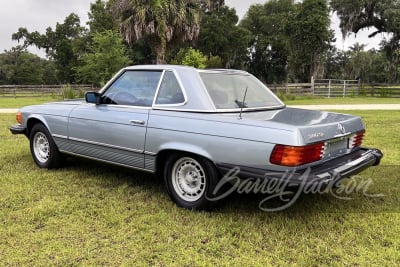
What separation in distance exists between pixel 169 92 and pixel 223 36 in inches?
1478

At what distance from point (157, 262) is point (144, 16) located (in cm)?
2011

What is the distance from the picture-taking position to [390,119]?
35.5ft

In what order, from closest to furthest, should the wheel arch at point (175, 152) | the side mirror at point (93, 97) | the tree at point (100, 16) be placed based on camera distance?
the wheel arch at point (175, 152), the side mirror at point (93, 97), the tree at point (100, 16)

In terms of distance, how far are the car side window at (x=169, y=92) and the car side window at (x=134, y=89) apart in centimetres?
11

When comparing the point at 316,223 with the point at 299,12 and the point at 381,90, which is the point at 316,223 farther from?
the point at 299,12

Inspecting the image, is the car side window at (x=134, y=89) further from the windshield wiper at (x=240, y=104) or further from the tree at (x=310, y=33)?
the tree at (x=310, y=33)

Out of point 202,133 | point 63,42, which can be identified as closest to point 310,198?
point 202,133

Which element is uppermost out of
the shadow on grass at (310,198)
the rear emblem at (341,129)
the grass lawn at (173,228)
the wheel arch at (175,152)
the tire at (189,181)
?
the rear emblem at (341,129)

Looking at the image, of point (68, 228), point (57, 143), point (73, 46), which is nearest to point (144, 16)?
point (57, 143)

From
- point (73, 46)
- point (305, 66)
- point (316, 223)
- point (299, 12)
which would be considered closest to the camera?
point (316, 223)

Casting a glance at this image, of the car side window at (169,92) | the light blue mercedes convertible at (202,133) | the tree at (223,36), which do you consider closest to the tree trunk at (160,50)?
the tree at (223,36)

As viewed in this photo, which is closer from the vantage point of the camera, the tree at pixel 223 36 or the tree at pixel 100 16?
the tree at pixel 100 16

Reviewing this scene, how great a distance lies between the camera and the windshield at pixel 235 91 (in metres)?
3.84

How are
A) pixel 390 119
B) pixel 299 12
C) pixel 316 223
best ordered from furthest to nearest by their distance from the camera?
pixel 299 12, pixel 390 119, pixel 316 223
